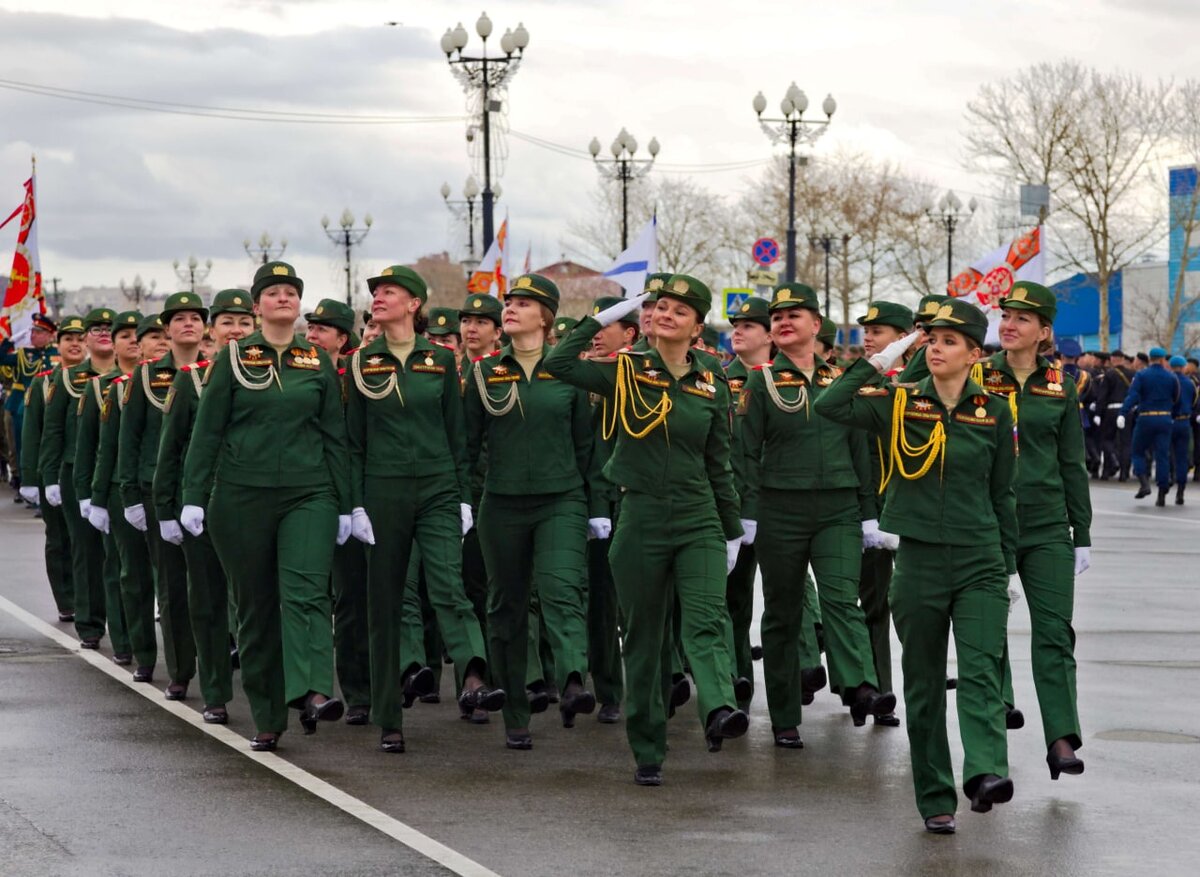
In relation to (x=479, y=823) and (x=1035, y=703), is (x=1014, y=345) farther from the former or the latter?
(x=479, y=823)

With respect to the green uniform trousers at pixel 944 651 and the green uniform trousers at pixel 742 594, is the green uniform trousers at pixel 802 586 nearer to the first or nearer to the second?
the green uniform trousers at pixel 742 594

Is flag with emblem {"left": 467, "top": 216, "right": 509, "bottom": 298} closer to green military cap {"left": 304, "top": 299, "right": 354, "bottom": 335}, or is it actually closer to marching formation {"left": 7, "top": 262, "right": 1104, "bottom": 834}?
green military cap {"left": 304, "top": 299, "right": 354, "bottom": 335}

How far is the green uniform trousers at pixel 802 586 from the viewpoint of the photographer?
990 cm

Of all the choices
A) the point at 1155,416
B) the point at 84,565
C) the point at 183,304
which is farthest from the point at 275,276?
the point at 1155,416

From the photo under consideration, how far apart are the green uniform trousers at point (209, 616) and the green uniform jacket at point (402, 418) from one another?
3.65 feet

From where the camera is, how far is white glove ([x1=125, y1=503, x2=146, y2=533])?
1137cm

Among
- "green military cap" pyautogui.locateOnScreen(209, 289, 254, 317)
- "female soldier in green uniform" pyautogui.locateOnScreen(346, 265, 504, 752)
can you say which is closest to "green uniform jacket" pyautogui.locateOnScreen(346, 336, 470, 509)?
"female soldier in green uniform" pyautogui.locateOnScreen(346, 265, 504, 752)

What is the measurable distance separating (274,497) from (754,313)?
9.83ft

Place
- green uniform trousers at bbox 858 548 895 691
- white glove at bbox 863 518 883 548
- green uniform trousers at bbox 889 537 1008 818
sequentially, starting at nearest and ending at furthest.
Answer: green uniform trousers at bbox 889 537 1008 818 → white glove at bbox 863 518 883 548 → green uniform trousers at bbox 858 548 895 691

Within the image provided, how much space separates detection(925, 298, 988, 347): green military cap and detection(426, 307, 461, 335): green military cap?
5754 millimetres

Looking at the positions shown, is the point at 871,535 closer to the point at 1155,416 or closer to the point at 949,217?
the point at 1155,416

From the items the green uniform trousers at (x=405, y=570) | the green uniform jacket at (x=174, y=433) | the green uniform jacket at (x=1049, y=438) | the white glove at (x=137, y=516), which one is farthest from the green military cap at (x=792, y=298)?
the white glove at (x=137, y=516)

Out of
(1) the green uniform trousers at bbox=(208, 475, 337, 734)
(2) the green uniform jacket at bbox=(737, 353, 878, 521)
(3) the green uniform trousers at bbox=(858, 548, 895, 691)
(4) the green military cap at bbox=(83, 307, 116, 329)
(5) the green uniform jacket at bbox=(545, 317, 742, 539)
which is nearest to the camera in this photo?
(5) the green uniform jacket at bbox=(545, 317, 742, 539)

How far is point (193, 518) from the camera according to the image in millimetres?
9766
